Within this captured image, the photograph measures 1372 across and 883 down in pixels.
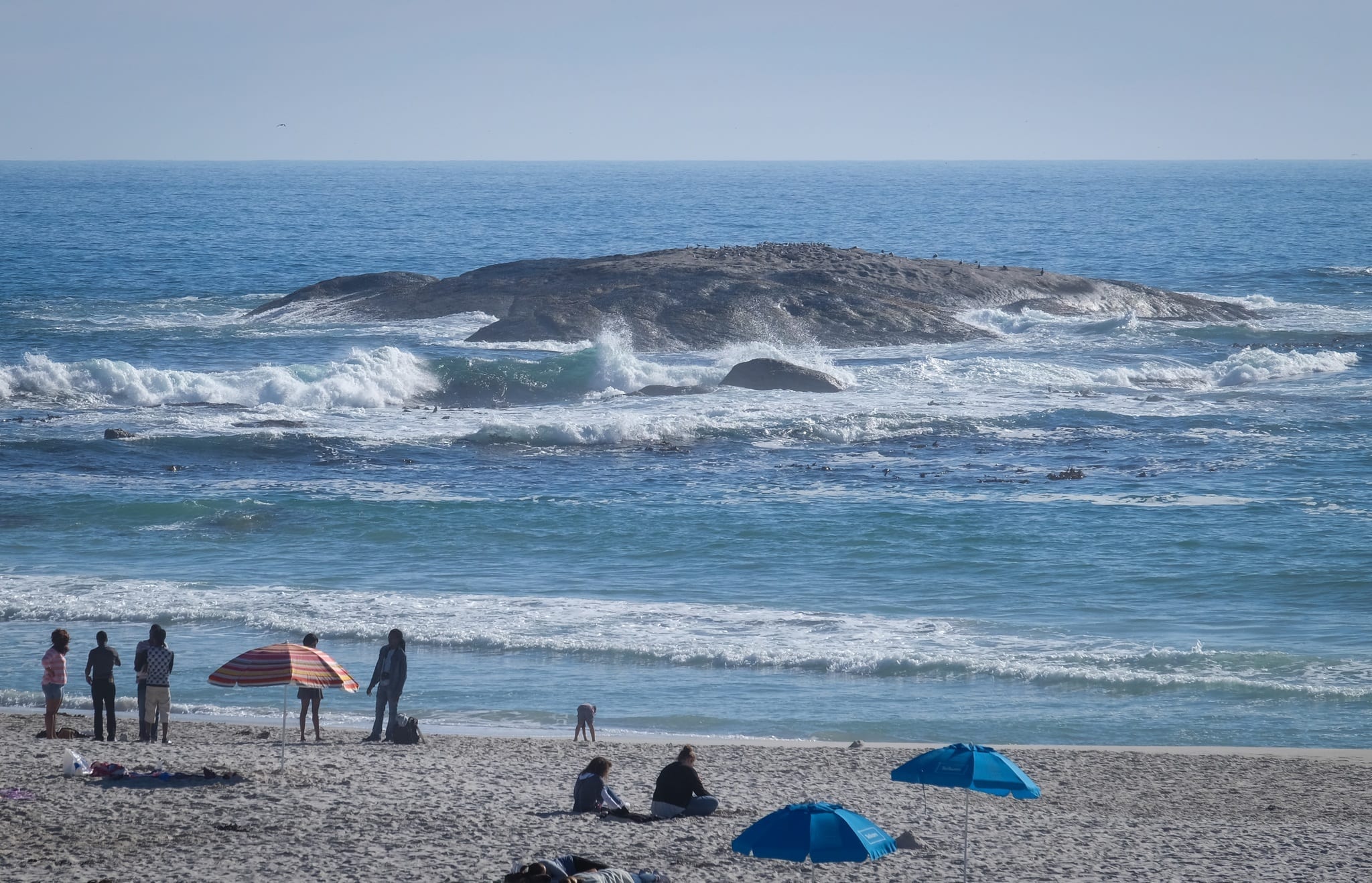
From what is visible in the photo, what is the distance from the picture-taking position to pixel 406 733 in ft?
51.9

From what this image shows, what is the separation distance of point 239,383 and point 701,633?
23596 mm

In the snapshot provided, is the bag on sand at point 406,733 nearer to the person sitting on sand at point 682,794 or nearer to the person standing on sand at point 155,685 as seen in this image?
the person standing on sand at point 155,685

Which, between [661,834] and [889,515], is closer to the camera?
[661,834]

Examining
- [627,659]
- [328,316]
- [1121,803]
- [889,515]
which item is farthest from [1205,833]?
[328,316]

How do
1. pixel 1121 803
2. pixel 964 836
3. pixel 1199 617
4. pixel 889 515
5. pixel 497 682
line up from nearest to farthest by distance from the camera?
pixel 964 836 < pixel 1121 803 < pixel 497 682 < pixel 1199 617 < pixel 889 515

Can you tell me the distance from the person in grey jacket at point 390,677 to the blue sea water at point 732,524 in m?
1.47

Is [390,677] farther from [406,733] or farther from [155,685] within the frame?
[155,685]

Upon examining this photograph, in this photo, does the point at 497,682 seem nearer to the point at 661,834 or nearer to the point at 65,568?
the point at 661,834

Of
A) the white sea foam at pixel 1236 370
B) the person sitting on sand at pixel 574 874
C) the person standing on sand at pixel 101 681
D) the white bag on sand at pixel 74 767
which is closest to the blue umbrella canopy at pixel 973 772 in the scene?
the person sitting on sand at pixel 574 874

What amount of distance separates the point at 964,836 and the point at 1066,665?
8.19 metres

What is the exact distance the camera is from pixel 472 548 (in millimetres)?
25625

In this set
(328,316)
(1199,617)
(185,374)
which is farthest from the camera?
(328,316)

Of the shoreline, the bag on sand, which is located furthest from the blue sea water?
the bag on sand

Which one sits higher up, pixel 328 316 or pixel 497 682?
pixel 328 316
